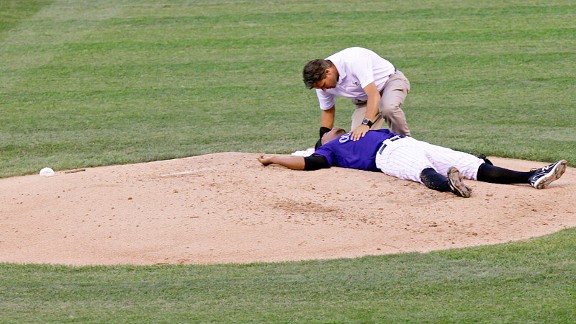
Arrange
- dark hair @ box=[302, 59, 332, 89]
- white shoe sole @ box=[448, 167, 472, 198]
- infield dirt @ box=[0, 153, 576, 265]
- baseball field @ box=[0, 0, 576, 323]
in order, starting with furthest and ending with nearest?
1. dark hair @ box=[302, 59, 332, 89]
2. white shoe sole @ box=[448, 167, 472, 198]
3. infield dirt @ box=[0, 153, 576, 265]
4. baseball field @ box=[0, 0, 576, 323]

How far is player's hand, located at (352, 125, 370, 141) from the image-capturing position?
9.73m

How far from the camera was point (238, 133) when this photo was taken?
41.8 feet

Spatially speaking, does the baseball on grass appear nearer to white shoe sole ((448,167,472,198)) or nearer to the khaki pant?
the khaki pant

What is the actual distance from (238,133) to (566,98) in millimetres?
4355

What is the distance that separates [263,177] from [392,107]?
5.17 feet

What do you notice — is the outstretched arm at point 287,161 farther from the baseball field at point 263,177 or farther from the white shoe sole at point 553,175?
the white shoe sole at point 553,175

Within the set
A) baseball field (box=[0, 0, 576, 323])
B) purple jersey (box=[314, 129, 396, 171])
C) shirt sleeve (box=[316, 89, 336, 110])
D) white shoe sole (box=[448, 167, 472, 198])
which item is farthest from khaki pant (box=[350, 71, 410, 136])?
white shoe sole (box=[448, 167, 472, 198])

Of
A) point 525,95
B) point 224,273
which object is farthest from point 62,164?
point 525,95

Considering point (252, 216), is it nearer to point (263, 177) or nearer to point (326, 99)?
point (263, 177)

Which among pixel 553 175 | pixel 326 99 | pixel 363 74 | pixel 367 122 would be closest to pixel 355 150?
pixel 367 122

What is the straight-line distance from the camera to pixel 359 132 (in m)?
9.74

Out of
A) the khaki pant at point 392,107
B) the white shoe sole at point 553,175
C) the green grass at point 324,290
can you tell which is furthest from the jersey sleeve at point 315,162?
the green grass at point 324,290

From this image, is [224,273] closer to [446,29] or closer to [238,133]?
[238,133]

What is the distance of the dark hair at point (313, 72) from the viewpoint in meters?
9.77
